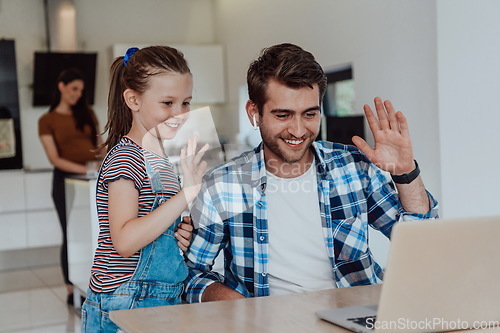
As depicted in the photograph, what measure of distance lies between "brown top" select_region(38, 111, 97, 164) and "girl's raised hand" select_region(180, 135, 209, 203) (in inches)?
108

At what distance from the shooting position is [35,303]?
13.2 feet

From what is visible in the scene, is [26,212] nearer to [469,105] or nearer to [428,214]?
[469,105]

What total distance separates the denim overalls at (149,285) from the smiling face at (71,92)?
2.76m

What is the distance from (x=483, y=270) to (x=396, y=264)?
17 centimetres

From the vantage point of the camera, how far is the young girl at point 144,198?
1438 millimetres

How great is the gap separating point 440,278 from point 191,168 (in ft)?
2.14

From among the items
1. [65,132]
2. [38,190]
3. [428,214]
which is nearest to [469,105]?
[428,214]

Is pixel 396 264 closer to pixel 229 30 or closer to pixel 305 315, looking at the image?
pixel 305 315

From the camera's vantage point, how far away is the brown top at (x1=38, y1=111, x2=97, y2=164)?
13.6 ft

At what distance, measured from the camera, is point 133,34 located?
582 cm

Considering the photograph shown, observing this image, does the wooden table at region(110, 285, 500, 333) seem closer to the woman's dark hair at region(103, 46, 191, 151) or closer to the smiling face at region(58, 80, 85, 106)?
the woman's dark hair at region(103, 46, 191, 151)

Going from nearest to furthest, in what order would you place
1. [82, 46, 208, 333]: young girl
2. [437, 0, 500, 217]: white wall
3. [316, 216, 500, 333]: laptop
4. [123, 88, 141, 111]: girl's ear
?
[316, 216, 500, 333]: laptop, [82, 46, 208, 333]: young girl, [123, 88, 141, 111]: girl's ear, [437, 0, 500, 217]: white wall

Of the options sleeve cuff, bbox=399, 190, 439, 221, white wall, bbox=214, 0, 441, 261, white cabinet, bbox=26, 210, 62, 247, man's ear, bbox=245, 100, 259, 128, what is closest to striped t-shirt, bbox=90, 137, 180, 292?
man's ear, bbox=245, 100, 259, 128

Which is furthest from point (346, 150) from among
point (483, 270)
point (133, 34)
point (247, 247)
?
point (133, 34)
